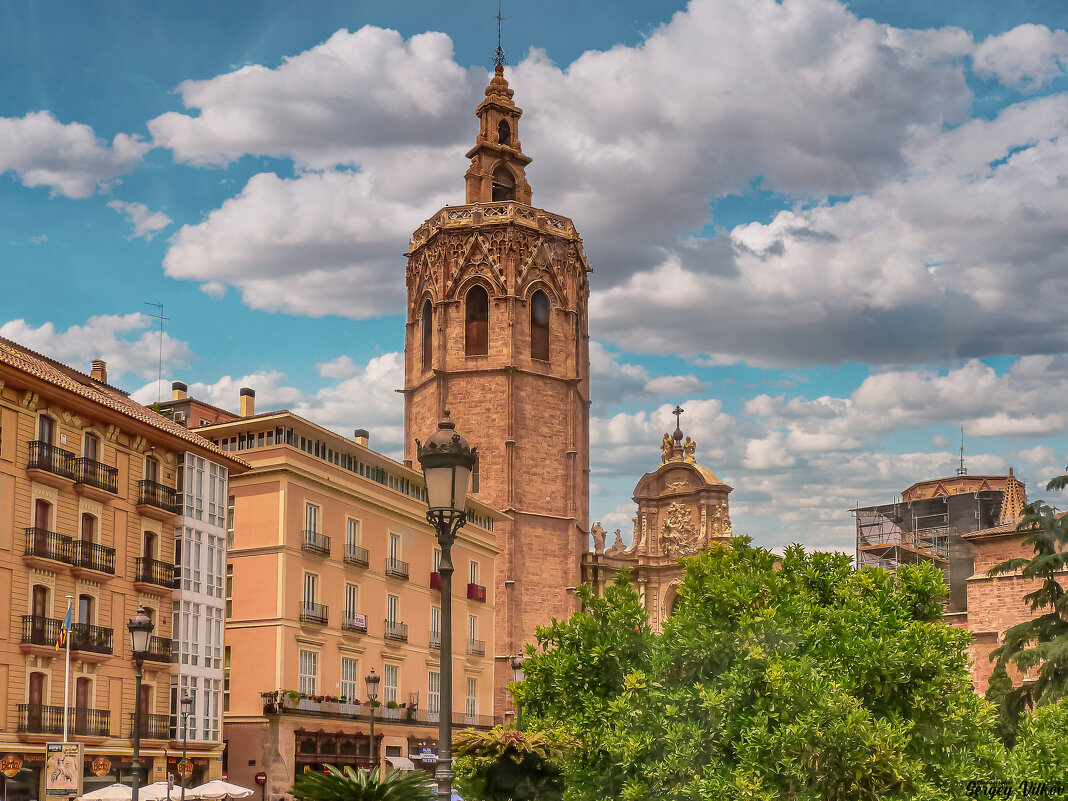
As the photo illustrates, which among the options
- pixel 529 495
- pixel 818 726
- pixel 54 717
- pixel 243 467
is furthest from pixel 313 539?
pixel 818 726

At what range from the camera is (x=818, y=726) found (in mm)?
19625

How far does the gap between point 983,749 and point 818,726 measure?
9.64 ft

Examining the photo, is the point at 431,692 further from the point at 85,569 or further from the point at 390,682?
the point at 85,569

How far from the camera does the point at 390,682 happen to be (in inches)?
1992

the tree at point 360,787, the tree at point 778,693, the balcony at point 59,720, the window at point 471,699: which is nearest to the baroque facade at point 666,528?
the window at point 471,699

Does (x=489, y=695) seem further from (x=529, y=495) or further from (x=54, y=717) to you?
(x=54, y=717)

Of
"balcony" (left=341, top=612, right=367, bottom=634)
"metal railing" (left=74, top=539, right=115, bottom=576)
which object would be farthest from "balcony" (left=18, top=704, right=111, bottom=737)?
"balcony" (left=341, top=612, right=367, bottom=634)

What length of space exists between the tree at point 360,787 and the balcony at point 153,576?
26488 mm

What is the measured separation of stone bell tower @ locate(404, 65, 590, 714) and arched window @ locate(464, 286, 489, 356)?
0.05m

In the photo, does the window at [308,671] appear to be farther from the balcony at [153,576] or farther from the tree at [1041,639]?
the tree at [1041,639]

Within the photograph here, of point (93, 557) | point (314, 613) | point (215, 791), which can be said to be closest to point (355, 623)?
point (314, 613)

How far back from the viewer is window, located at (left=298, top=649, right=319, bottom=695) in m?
45.4

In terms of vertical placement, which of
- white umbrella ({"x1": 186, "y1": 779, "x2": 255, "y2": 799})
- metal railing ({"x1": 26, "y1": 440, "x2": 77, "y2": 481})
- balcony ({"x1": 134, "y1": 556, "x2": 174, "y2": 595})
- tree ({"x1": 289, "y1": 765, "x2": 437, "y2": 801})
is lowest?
white umbrella ({"x1": 186, "y1": 779, "x2": 255, "y2": 799})

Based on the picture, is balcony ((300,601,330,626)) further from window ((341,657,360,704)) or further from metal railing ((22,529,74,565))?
metal railing ((22,529,74,565))
